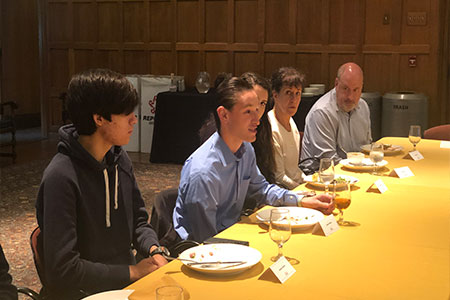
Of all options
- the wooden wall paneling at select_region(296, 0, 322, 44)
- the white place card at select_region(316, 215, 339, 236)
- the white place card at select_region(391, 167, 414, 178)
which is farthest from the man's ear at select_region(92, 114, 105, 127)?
the wooden wall paneling at select_region(296, 0, 322, 44)

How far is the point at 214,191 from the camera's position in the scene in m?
3.00

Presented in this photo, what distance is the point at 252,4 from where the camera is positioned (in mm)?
9562

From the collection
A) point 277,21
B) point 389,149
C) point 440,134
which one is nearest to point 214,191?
point 389,149

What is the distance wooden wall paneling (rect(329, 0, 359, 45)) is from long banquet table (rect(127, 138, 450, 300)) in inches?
233

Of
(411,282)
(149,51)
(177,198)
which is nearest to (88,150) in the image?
(177,198)

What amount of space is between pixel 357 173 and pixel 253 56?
5.91 m

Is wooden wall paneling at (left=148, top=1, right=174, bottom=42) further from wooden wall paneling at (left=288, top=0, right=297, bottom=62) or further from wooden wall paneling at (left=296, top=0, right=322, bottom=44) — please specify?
wooden wall paneling at (left=296, top=0, right=322, bottom=44)

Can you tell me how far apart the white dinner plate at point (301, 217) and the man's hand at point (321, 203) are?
0.38 ft

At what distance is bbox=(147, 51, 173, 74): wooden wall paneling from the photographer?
10234mm

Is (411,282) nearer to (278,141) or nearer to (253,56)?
(278,141)

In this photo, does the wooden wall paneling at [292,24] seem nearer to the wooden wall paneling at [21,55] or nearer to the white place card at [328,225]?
the wooden wall paneling at [21,55]

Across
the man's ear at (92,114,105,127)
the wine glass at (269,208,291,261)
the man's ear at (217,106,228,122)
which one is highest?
the man's ear at (92,114,105,127)

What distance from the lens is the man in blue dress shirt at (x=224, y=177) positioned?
9.62 feet

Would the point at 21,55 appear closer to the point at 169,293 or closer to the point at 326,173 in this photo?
the point at 326,173
